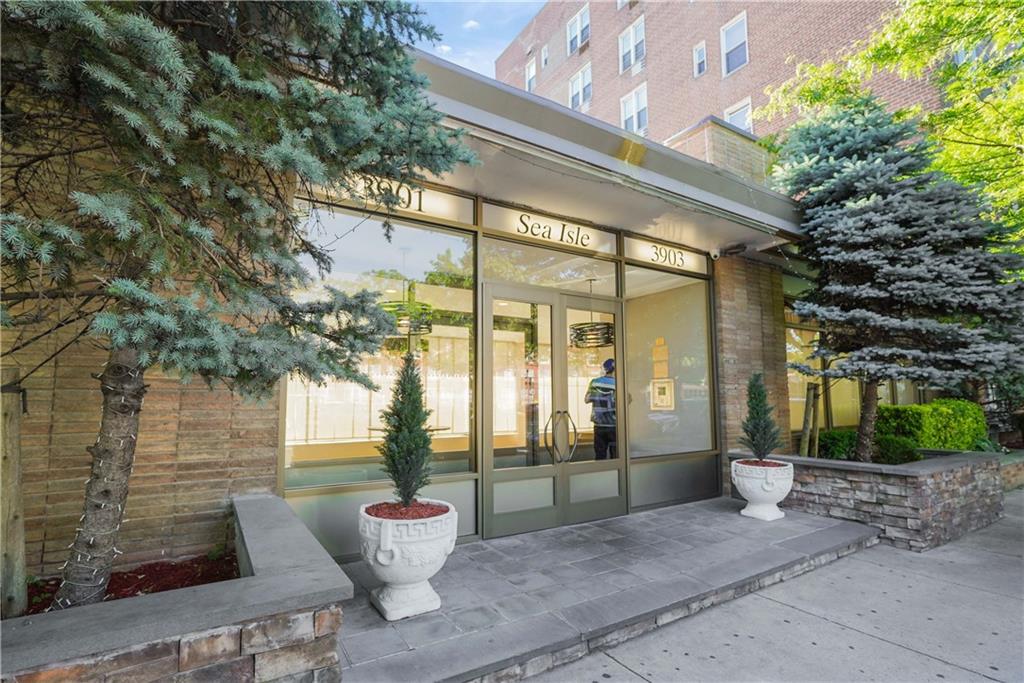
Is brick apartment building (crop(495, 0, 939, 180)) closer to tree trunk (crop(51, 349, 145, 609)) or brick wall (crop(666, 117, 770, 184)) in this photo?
brick wall (crop(666, 117, 770, 184))

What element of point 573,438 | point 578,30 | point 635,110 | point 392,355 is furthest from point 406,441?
point 578,30

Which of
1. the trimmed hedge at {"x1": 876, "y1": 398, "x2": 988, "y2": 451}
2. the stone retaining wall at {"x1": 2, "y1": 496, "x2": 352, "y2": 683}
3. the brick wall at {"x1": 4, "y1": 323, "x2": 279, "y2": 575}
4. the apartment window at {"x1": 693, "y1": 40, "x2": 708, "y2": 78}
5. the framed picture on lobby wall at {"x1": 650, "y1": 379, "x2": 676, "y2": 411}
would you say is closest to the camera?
the stone retaining wall at {"x1": 2, "y1": 496, "x2": 352, "y2": 683}

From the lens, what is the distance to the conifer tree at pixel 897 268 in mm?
5125

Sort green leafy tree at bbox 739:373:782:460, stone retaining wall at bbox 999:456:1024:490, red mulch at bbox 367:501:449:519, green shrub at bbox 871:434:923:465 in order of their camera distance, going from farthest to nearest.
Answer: stone retaining wall at bbox 999:456:1024:490 < green shrub at bbox 871:434:923:465 < green leafy tree at bbox 739:373:782:460 < red mulch at bbox 367:501:449:519

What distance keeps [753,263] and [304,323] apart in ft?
20.3

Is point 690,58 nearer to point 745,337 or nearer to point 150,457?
point 745,337

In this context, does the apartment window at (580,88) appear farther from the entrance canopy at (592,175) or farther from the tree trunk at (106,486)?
the tree trunk at (106,486)

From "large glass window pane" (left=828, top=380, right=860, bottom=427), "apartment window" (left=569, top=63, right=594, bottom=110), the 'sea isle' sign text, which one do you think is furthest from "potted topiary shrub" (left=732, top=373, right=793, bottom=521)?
"apartment window" (left=569, top=63, right=594, bottom=110)

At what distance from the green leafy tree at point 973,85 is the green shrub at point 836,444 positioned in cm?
284

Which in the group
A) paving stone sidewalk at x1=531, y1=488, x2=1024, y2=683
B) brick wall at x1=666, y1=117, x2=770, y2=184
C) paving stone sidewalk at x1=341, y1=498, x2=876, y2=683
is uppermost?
brick wall at x1=666, y1=117, x2=770, y2=184

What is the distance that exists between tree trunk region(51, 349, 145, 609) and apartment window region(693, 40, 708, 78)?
52.2 feet

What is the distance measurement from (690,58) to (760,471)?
44.9 feet

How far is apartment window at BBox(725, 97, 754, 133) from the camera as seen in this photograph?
1267 cm

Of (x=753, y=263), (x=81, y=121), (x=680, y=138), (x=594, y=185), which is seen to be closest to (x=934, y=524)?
(x=753, y=263)
